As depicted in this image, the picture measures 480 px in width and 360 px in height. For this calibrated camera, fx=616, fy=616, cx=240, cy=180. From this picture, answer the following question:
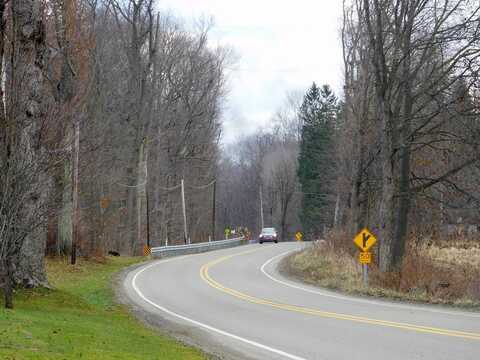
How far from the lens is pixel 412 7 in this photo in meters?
20.8

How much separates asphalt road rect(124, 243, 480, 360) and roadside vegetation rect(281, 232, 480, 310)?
4.07 ft

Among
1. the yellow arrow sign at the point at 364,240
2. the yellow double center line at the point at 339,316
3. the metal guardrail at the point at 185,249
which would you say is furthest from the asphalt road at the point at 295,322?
the metal guardrail at the point at 185,249

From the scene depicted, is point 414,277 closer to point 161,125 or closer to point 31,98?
point 31,98

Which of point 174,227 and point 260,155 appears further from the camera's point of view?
point 260,155

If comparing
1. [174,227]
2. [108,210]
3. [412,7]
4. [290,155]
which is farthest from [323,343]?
[290,155]

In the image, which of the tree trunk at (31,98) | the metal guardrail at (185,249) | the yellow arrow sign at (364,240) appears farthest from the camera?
the metal guardrail at (185,249)

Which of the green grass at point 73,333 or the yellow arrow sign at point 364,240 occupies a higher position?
the yellow arrow sign at point 364,240

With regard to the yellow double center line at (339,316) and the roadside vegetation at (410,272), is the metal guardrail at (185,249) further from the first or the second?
the yellow double center line at (339,316)

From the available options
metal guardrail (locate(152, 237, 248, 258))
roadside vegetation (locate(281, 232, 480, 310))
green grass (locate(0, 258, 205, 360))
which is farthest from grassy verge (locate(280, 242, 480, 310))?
metal guardrail (locate(152, 237, 248, 258))

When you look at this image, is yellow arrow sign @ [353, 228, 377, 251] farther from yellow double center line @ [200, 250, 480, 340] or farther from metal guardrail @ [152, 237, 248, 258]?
metal guardrail @ [152, 237, 248, 258]

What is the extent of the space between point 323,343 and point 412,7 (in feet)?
45.8

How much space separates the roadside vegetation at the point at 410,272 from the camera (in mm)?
17516

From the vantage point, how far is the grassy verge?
1733 cm

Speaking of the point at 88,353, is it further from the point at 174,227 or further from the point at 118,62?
the point at 174,227
